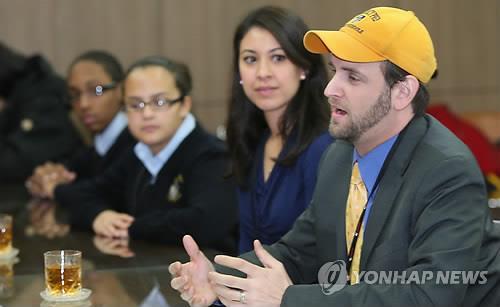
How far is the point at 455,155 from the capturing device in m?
2.06

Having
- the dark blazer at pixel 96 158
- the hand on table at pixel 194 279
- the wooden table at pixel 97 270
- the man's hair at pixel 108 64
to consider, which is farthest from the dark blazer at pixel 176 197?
the man's hair at pixel 108 64

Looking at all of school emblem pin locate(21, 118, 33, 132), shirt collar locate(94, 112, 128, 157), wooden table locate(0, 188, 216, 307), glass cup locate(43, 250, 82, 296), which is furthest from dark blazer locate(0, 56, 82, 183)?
glass cup locate(43, 250, 82, 296)

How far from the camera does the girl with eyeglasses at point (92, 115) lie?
4422 mm

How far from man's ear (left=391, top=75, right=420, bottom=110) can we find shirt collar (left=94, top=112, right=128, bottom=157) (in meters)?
2.42

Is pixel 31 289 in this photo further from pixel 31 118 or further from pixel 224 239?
pixel 31 118

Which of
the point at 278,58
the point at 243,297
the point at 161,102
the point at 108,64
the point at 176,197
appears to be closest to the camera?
the point at 243,297

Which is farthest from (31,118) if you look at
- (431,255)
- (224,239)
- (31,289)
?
(431,255)

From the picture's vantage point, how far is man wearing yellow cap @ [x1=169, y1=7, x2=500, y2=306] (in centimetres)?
198

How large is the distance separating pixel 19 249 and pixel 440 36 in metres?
4.47

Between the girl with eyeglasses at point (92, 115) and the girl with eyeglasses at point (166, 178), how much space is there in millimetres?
662

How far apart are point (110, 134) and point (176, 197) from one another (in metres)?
1.16

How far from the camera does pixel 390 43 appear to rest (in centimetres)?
211

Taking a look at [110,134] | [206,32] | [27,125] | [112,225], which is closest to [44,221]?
[112,225]

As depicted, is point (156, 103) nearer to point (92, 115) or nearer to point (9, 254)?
point (9, 254)
